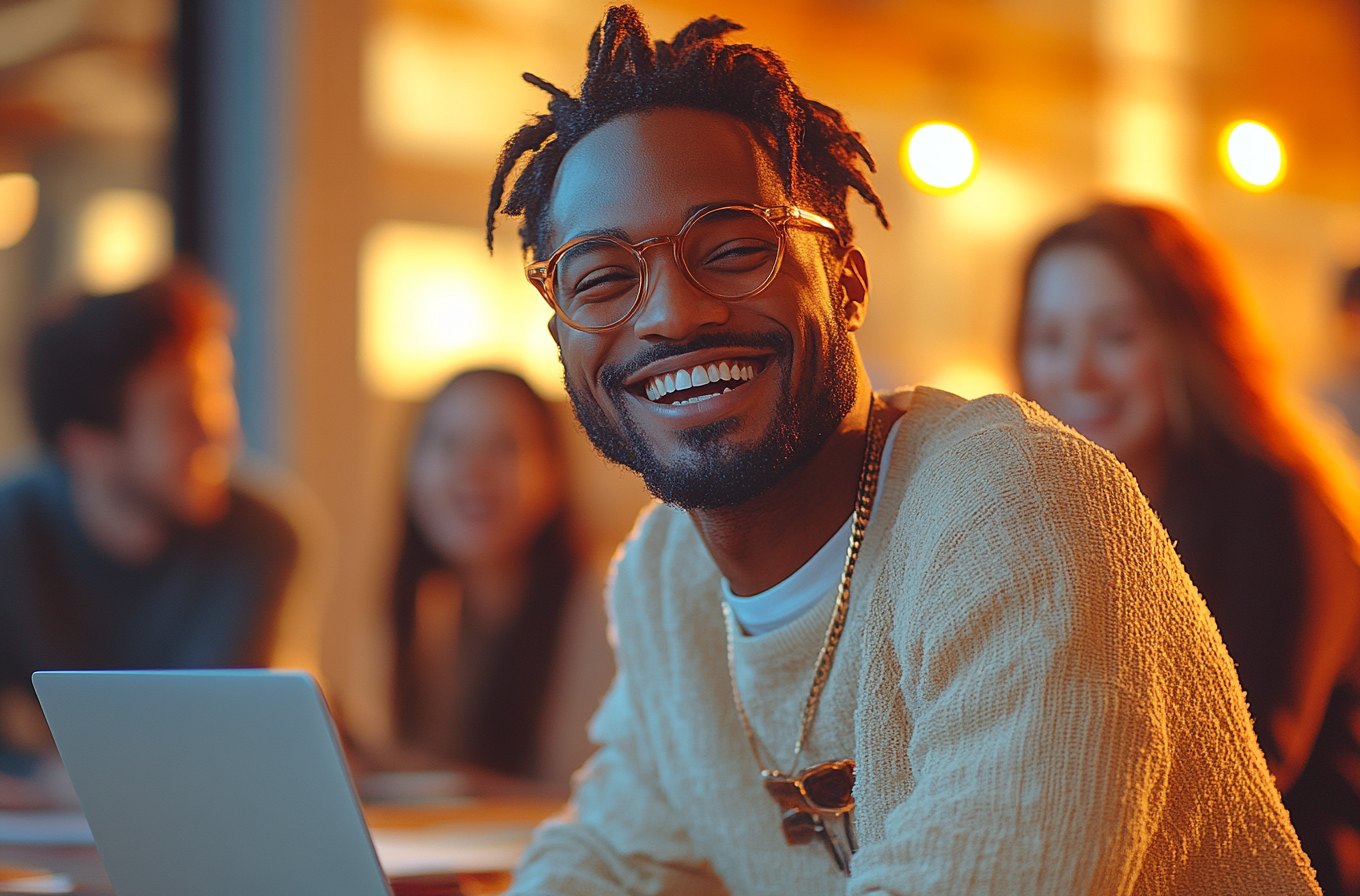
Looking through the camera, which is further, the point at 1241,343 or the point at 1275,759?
the point at 1241,343

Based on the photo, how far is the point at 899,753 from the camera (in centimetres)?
88

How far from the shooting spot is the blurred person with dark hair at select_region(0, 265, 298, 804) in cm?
232

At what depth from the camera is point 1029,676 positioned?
75cm

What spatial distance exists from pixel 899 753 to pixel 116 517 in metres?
1.94

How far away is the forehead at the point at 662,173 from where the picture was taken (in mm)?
857

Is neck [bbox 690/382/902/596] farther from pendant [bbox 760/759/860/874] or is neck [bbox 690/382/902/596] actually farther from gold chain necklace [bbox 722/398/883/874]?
pendant [bbox 760/759/860/874]

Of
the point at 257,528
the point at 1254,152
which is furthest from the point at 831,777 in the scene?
the point at 257,528

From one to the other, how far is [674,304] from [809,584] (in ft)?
0.80

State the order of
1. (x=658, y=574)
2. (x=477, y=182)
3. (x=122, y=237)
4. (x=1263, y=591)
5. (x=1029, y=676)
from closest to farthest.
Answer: (x=1029, y=676) → (x=658, y=574) → (x=1263, y=591) → (x=122, y=237) → (x=477, y=182)

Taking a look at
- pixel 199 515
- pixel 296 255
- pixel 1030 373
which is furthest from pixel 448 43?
pixel 1030 373

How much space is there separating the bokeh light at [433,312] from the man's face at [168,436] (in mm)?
905

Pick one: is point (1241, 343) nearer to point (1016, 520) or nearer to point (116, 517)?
point (1016, 520)

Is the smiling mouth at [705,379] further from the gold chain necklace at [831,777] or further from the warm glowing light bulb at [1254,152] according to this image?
the warm glowing light bulb at [1254,152]

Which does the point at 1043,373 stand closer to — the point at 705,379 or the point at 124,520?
the point at 705,379
